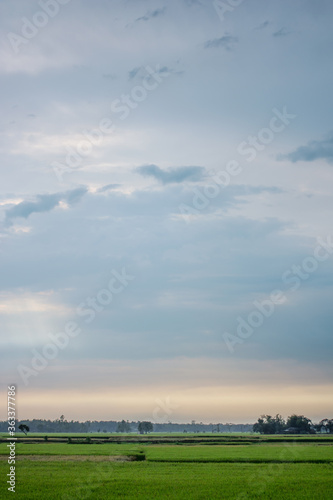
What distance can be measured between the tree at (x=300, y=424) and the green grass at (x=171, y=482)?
5517 inches

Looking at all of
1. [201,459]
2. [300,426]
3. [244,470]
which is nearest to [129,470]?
[244,470]

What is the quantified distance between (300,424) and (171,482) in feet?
504

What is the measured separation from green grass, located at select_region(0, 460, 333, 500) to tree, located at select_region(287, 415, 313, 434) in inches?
5517

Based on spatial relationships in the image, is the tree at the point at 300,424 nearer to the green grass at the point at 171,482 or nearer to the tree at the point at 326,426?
the tree at the point at 326,426

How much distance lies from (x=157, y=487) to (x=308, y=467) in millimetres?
17878

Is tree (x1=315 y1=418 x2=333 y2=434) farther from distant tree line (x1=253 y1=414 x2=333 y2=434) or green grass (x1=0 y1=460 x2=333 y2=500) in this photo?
green grass (x1=0 y1=460 x2=333 y2=500)

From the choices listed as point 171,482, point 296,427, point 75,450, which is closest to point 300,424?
point 296,427

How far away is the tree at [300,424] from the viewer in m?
165

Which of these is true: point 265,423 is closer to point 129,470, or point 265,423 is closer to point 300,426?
point 300,426

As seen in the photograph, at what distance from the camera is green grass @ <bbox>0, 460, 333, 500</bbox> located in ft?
78.3

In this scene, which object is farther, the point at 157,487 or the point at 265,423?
the point at 265,423

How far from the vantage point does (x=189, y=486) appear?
2672 cm

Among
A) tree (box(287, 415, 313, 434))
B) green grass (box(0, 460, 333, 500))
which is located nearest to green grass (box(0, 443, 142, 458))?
green grass (box(0, 460, 333, 500))

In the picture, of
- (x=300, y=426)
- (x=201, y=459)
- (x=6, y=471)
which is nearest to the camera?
(x=6, y=471)
